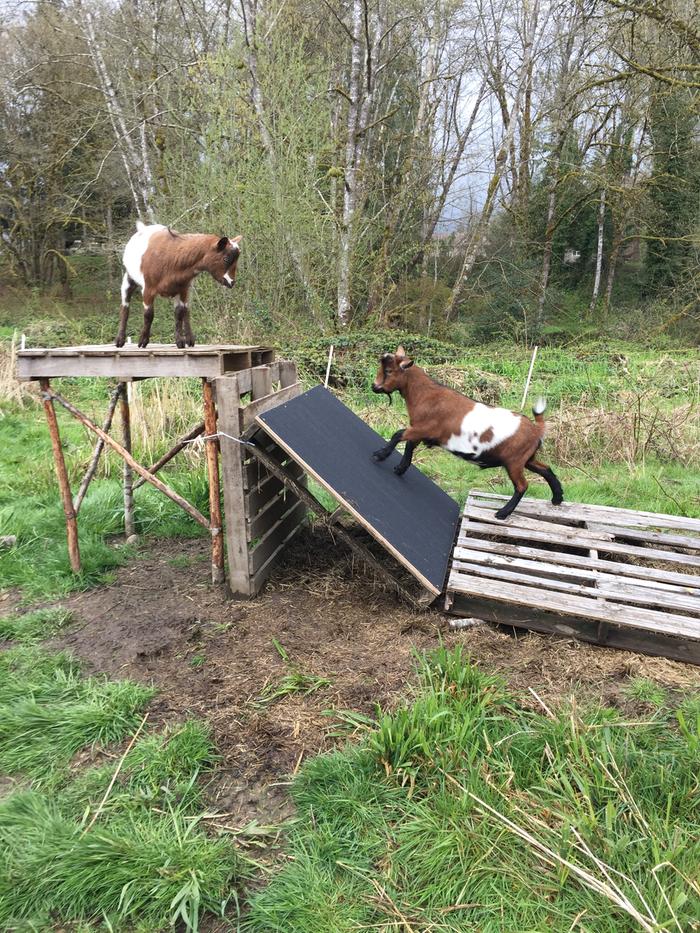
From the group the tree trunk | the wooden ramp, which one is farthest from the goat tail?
the tree trunk

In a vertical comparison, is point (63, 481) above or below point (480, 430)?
below

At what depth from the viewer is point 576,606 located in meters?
3.06

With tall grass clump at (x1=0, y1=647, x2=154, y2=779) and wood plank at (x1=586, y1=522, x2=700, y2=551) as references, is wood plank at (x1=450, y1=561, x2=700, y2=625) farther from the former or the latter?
tall grass clump at (x1=0, y1=647, x2=154, y2=779)

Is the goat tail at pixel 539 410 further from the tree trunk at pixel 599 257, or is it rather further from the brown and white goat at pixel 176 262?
the tree trunk at pixel 599 257

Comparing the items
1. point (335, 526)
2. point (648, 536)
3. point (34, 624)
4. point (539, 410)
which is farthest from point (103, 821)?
point (648, 536)

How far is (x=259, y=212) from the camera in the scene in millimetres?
11062

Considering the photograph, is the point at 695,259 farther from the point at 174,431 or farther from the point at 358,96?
the point at 174,431

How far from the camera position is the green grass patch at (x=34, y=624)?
3.44 meters

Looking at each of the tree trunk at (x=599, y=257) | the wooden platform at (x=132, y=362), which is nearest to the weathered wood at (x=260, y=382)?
the wooden platform at (x=132, y=362)

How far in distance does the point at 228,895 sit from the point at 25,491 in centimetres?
490

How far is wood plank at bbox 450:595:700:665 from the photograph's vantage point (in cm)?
303

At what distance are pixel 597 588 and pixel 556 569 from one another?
0.25 m

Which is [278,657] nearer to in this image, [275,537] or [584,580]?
[275,537]

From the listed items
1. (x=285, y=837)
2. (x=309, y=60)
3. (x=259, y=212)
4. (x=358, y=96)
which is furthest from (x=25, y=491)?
(x=309, y=60)
